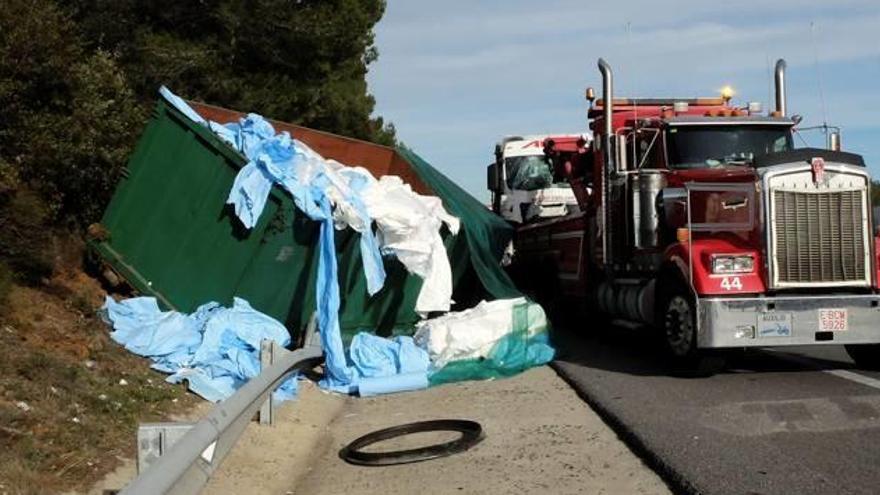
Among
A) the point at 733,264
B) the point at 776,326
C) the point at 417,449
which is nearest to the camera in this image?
the point at 417,449

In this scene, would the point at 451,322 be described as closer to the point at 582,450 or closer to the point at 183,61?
the point at 582,450

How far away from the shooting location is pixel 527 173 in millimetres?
18516

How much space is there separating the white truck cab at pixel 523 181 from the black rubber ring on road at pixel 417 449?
10.3 meters

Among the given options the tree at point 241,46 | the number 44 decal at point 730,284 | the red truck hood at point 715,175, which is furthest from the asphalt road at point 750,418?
the tree at point 241,46

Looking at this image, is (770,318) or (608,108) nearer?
(770,318)

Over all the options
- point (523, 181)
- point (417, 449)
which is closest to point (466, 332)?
point (417, 449)

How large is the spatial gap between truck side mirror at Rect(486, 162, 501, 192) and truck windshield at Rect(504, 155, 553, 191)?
0.31 meters

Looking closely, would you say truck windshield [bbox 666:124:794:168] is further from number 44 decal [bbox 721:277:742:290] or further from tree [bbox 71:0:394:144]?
tree [bbox 71:0:394:144]

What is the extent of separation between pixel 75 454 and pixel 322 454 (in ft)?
6.11

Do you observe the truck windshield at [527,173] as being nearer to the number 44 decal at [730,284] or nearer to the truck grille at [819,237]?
the truck grille at [819,237]

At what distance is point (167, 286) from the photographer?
9.81 m

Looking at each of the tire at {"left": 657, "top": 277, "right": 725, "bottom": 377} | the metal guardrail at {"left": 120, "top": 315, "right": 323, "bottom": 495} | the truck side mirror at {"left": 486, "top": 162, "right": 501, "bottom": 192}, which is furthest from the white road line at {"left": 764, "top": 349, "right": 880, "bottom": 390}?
the truck side mirror at {"left": 486, "top": 162, "right": 501, "bottom": 192}

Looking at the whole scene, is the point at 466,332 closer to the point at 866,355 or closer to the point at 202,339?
the point at 202,339

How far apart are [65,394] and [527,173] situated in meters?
13.0
